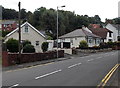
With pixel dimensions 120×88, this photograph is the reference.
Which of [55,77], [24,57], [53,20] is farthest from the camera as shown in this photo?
[53,20]

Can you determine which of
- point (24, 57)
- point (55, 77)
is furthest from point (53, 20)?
point (55, 77)

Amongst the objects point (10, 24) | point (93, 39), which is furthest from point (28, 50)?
point (10, 24)

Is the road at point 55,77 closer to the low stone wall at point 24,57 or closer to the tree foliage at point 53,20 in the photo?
the low stone wall at point 24,57

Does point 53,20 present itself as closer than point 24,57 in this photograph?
No

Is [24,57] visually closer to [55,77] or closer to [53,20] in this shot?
[55,77]

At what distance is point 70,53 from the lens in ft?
167

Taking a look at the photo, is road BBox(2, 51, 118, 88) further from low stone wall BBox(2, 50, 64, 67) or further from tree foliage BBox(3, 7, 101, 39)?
tree foliage BBox(3, 7, 101, 39)

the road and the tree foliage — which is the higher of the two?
the tree foliage

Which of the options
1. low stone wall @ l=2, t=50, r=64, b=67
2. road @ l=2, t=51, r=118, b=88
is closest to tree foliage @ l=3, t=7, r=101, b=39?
low stone wall @ l=2, t=50, r=64, b=67

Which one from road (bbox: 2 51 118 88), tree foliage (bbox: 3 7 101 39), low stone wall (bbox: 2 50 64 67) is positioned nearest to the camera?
road (bbox: 2 51 118 88)

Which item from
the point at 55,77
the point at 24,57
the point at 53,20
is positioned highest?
the point at 53,20

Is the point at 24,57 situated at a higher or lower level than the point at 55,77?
higher

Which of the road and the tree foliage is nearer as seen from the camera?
the road

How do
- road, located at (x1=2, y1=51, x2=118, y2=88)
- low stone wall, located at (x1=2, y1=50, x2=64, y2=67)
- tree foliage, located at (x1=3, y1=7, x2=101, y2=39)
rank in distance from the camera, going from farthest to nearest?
tree foliage, located at (x1=3, y1=7, x2=101, y2=39)
low stone wall, located at (x1=2, y1=50, x2=64, y2=67)
road, located at (x1=2, y1=51, x2=118, y2=88)
